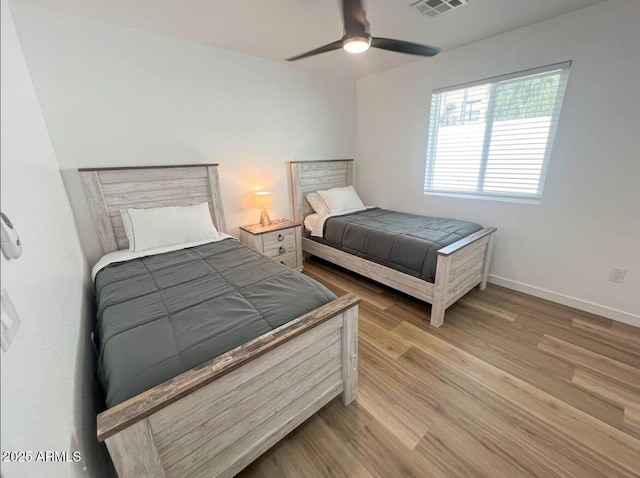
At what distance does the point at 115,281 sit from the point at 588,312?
Result: 3660mm

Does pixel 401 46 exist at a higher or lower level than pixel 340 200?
higher

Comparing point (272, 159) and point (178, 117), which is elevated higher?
point (178, 117)

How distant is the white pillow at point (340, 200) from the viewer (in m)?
3.36

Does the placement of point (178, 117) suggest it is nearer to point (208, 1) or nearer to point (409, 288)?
point (208, 1)

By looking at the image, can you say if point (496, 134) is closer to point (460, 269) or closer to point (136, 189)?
point (460, 269)

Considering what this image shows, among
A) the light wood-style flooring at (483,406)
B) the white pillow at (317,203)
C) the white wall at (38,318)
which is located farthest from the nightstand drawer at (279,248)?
the white wall at (38,318)

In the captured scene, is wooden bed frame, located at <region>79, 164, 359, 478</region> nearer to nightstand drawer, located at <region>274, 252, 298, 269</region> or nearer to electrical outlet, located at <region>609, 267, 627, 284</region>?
nightstand drawer, located at <region>274, 252, 298, 269</region>

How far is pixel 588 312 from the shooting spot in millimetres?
2299

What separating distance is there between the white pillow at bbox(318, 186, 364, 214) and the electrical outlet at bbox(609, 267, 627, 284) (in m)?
2.41

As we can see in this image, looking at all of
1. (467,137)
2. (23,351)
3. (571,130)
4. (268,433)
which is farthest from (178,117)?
(571,130)

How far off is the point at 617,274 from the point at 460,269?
Answer: 47.0 inches

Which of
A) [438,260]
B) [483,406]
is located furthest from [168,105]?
[483,406]

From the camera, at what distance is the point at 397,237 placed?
242cm

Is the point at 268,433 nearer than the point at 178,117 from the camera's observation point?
Yes
